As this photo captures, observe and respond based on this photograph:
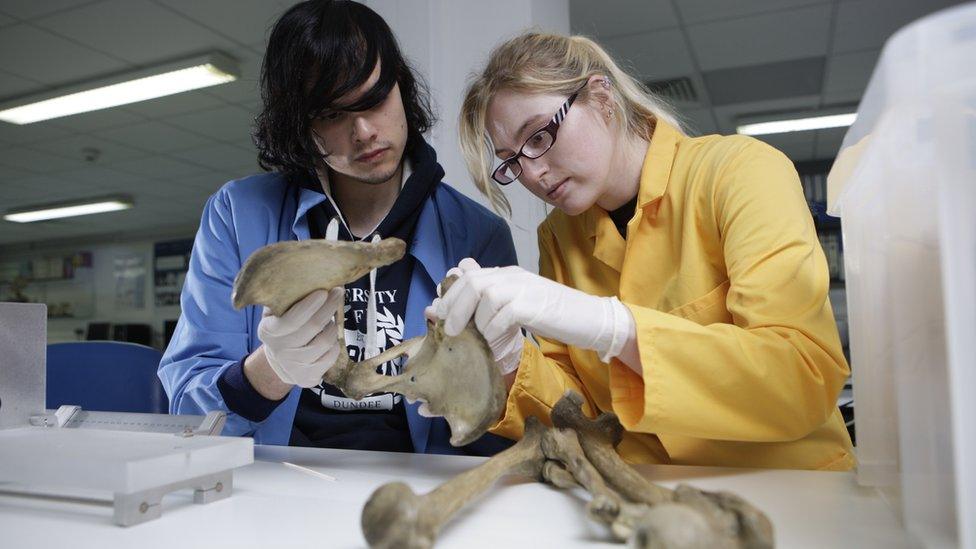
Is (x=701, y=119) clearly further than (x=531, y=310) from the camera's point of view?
Yes

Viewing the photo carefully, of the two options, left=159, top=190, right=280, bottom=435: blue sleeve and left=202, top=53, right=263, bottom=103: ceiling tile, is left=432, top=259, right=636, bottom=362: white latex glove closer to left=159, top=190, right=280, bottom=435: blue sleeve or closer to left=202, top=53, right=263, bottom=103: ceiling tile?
left=159, top=190, right=280, bottom=435: blue sleeve

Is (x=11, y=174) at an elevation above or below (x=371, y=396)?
above

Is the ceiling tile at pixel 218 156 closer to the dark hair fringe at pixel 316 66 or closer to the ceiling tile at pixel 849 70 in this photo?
the ceiling tile at pixel 849 70

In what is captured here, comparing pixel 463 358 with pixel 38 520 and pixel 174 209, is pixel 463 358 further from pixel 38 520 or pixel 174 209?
pixel 174 209

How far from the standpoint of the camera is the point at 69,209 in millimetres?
8562

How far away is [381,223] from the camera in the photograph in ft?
5.24

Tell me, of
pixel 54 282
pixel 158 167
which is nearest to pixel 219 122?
pixel 158 167

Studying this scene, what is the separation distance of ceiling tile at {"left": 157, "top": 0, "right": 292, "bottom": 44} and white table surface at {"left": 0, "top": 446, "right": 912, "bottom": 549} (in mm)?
3248

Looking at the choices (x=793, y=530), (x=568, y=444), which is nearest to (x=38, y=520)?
(x=568, y=444)

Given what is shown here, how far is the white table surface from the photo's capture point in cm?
74

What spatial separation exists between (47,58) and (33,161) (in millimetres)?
2743

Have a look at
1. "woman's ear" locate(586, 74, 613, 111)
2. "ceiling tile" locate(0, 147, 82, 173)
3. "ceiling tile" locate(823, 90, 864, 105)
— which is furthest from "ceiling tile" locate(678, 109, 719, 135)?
"ceiling tile" locate(0, 147, 82, 173)

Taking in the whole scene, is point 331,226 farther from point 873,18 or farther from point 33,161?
point 33,161

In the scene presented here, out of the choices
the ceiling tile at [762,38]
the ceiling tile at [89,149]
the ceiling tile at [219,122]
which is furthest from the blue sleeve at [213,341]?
the ceiling tile at [89,149]
